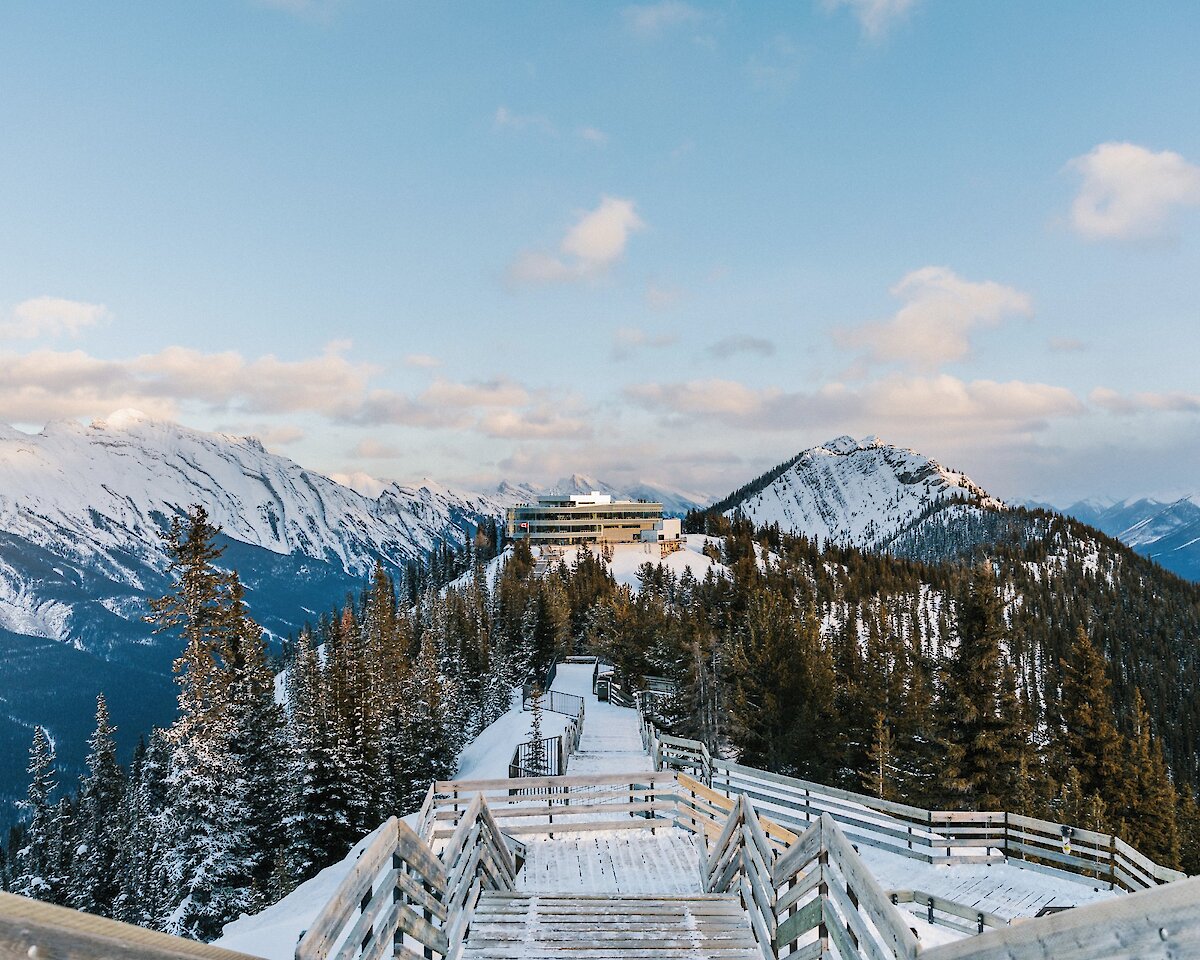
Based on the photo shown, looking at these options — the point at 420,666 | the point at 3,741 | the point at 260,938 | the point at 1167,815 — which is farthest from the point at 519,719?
the point at 3,741

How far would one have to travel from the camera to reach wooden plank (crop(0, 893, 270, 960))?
1561mm

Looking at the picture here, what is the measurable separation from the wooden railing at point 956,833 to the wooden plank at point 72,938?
13.6m

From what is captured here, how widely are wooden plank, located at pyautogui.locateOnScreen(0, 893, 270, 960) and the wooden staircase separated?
622 cm

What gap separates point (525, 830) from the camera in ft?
43.2

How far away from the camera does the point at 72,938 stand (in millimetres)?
1640

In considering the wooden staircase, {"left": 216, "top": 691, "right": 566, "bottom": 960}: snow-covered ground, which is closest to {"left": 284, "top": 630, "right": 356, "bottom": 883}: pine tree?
{"left": 216, "top": 691, "right": 566, "bottom": 960}: snow-covered ground

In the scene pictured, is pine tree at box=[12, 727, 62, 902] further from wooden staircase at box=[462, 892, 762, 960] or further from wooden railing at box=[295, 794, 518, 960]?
wooden staircase at box=[462, 892, 762, 960]

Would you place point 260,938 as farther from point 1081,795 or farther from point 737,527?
point 737,527

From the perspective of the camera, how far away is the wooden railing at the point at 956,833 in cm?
1563

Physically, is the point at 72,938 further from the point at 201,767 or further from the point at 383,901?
the point at 201,767

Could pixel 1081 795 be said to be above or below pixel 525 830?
below

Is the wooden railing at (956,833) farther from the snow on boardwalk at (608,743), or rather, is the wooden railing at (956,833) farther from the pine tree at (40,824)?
the pine tree at (40,824)

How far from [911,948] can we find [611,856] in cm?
975

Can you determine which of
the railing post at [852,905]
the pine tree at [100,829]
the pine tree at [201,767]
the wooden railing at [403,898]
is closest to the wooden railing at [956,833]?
the wooden railing at [403,898]
